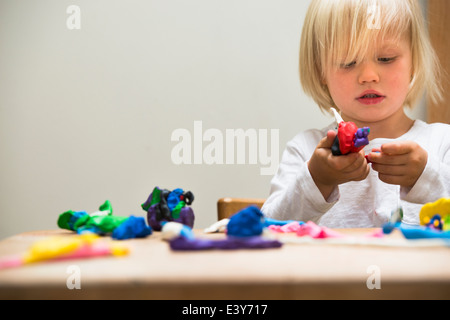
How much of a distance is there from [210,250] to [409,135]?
2.23ft

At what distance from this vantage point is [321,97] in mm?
1004

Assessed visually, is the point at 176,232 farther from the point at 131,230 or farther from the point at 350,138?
the point at 350,138

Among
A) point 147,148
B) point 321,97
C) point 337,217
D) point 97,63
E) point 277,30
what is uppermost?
point 277,30

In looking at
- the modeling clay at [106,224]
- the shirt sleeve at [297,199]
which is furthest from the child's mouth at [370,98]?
the modeling clay at [106,224]

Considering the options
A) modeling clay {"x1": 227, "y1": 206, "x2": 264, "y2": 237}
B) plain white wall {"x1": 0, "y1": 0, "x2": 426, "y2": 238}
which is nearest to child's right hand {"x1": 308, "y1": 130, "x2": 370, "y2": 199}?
modeling clay {"x1": 227, "y1": 206, "x2": 264, "y2": 237}

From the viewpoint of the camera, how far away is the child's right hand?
2.02 feet

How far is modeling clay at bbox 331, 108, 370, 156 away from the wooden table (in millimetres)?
275

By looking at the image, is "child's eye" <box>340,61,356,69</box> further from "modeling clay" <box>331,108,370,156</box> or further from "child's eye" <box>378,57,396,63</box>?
"modeling clay" <box>331,108,370,156</box>

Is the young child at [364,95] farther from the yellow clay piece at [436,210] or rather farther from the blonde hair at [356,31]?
the yellow clay piece at [436,210]

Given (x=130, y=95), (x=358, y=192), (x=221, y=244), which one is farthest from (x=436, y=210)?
(x=130, y=95)

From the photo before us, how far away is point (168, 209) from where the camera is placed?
580mm

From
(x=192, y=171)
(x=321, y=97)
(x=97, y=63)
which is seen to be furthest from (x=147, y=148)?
(x=321, y=97)

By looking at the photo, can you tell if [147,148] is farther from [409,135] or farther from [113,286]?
[113,286]

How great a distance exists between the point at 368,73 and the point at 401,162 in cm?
23
